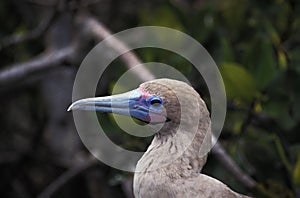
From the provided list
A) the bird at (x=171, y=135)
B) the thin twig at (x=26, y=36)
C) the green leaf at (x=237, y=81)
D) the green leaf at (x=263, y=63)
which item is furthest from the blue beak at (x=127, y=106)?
the thin twig at (x=26, y=36)

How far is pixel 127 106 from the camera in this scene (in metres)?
2.01

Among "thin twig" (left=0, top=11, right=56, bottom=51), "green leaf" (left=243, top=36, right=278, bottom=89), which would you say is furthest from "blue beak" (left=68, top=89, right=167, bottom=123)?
"thin twig" (left=0, top=11, right=56, bottom=51)

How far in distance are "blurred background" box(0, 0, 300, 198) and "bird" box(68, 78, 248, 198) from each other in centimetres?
48

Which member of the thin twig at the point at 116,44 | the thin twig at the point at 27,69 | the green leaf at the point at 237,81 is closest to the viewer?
the thin twig at the point at 116,44

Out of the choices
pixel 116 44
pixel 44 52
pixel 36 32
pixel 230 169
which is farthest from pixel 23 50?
pixel 230 169

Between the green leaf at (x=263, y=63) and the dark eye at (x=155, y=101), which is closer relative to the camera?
the dark eye at (x=155, y=101)

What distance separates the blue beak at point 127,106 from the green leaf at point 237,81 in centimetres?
71

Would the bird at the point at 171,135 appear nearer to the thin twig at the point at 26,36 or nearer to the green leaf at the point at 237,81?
the green leaf at the point at 237,81

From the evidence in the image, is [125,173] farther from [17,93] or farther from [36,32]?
[17,93]

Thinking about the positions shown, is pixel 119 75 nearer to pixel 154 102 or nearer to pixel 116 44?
pixel 116 44

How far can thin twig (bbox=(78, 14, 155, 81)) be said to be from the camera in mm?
2566

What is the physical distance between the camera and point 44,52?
3.86m

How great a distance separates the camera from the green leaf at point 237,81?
267 cm

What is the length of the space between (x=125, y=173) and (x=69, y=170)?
736 mm
